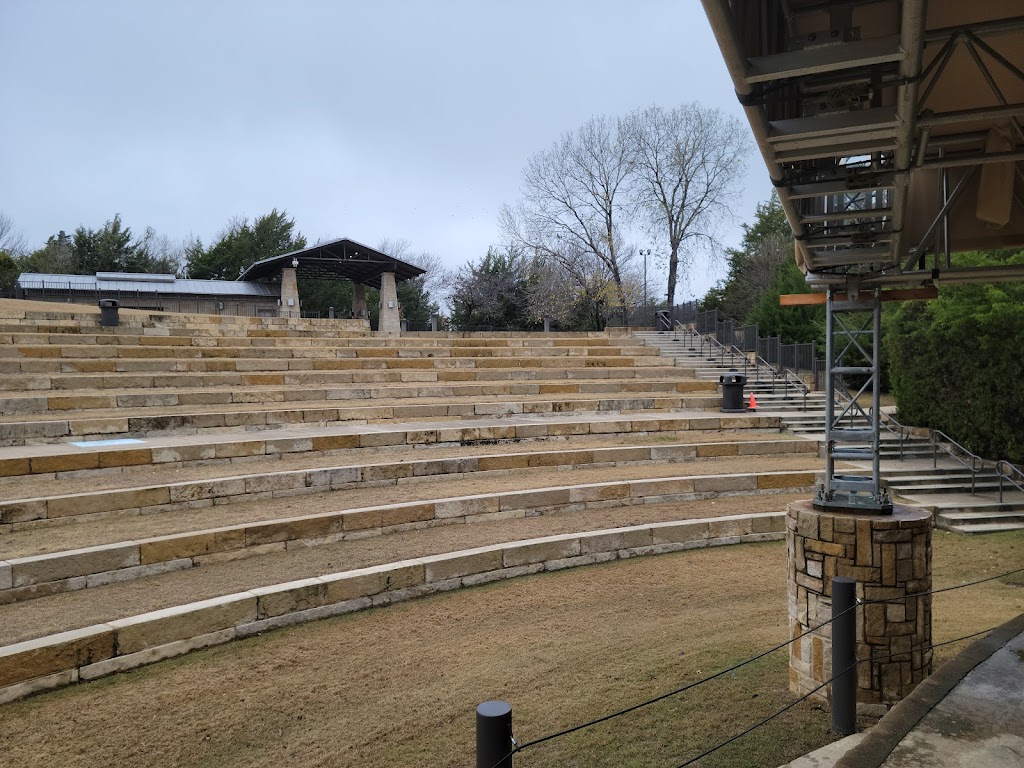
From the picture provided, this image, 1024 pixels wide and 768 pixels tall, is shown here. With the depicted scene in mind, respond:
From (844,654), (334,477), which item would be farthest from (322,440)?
(844,654)

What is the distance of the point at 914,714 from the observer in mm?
3877

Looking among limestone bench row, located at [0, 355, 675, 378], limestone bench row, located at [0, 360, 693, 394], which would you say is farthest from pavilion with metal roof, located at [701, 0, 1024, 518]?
limestone bench row, located at [0, 355, 675, 378]

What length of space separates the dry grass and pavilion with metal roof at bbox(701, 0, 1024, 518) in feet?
5.63

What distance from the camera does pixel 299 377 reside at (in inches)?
586

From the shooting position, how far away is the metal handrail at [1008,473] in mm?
11764

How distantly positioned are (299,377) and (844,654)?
1227cm

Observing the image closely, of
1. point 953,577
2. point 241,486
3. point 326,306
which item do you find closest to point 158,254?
point 326,306

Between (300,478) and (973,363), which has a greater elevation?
(973,363)

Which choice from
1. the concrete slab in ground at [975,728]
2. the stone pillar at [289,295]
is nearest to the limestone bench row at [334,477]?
the concrete slab in ground at [975,728]

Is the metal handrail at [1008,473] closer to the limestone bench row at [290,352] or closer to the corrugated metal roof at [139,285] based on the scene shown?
the limestone bench row at [290,352]

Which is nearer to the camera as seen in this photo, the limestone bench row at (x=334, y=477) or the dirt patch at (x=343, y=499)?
the dirt patch at (x=343, y=499)

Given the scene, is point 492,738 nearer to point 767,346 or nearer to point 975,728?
point 975,728

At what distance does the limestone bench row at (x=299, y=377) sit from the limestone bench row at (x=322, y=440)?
10.2 ft

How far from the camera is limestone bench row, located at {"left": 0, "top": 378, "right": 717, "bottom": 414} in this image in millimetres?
11195
